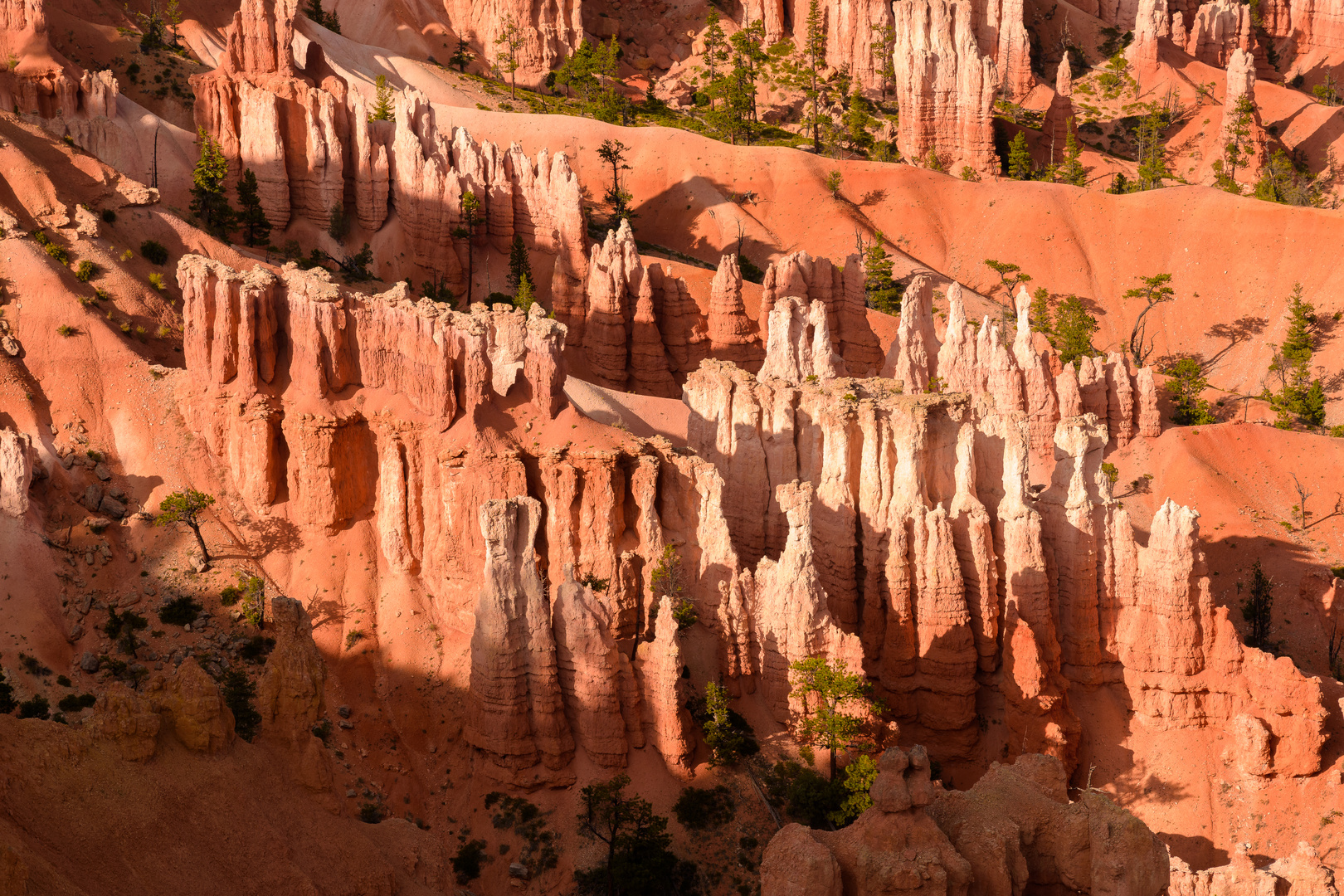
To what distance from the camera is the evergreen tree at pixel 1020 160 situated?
13138cm

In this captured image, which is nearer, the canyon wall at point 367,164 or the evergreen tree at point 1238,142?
the canyon wall at point 367,164

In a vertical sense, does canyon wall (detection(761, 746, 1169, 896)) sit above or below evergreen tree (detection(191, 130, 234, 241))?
below

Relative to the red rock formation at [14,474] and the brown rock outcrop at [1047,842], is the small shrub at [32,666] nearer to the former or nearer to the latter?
the red rock formation at [14,474]

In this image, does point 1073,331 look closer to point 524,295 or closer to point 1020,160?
point 1020,160

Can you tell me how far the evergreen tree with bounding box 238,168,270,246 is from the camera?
85.1 meters

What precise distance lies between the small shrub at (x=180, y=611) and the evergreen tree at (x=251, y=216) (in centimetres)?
3571

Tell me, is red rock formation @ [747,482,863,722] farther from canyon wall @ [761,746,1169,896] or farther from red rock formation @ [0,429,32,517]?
red rock formation @ [0,429,32,517]

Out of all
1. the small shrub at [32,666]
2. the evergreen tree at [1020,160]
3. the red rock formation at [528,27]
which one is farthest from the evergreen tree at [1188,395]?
the small shrub at [32,666]

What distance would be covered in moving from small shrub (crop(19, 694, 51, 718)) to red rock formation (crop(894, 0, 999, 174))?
98.6m

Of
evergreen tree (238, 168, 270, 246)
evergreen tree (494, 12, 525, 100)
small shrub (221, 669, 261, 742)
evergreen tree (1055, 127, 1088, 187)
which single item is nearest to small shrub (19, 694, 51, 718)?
small shrub (221, 669, 261, 742)

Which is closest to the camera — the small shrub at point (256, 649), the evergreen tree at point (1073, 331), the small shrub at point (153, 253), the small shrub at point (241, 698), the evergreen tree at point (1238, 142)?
the small shrub at point (241, 698)

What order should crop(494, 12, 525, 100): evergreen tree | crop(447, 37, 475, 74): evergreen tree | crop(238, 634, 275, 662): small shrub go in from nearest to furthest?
crop(238, 634, 275, 662): small shrub
crop(494, 12, 525, 100): evergreen tree
crop(447, 37, 475, 74): evergreen tree

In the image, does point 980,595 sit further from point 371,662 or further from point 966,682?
point 371,662

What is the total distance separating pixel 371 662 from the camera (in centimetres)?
5431
